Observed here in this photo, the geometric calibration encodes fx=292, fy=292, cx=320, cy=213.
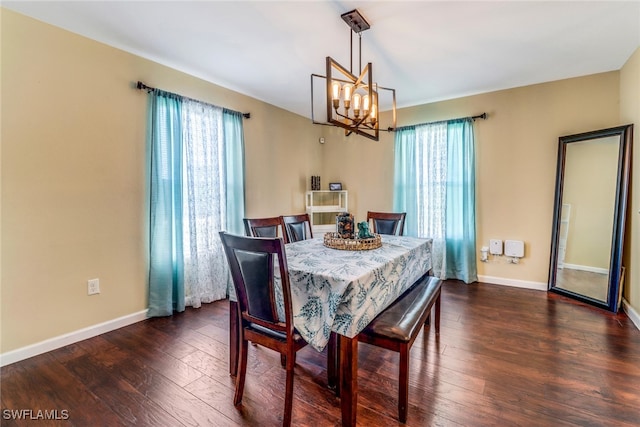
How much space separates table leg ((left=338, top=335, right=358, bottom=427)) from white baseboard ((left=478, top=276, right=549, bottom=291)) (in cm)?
316

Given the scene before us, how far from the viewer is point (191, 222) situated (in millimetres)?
3111

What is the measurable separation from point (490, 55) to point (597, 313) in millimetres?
2747

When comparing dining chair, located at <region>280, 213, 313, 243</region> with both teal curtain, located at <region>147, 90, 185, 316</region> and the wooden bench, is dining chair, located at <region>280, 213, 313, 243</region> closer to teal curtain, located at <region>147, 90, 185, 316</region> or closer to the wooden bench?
teal curtain, located at <region>147, 90, 185, 316</region>

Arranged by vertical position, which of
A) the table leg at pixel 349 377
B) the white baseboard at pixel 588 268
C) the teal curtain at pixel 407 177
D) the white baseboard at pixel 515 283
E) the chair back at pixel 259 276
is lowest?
the white baseboard at pixel 515 283

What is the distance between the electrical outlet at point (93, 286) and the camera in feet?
8.13

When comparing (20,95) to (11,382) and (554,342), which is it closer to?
(11,382)

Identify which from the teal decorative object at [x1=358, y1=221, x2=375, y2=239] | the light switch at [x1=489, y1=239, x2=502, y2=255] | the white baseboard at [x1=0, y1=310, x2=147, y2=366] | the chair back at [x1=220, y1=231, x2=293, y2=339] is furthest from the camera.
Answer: the light switch at [x1=489, y1=239, x2=502, y2=255]

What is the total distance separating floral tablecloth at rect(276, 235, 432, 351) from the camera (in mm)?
1439

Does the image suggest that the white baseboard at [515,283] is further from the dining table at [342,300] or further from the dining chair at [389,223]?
the dining table at [342,300]

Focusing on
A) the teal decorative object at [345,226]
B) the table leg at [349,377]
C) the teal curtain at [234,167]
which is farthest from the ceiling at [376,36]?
the table leg at [349,377]

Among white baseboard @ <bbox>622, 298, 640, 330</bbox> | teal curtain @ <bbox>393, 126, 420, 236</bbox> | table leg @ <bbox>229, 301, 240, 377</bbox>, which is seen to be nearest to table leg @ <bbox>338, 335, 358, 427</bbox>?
table leg @ <bbox>229, 301, 240, 377</bbox>

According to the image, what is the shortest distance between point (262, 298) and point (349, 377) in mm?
589

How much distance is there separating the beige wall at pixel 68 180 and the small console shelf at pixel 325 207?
2.55 metres

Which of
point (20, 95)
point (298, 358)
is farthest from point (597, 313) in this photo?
point (20, 95)
